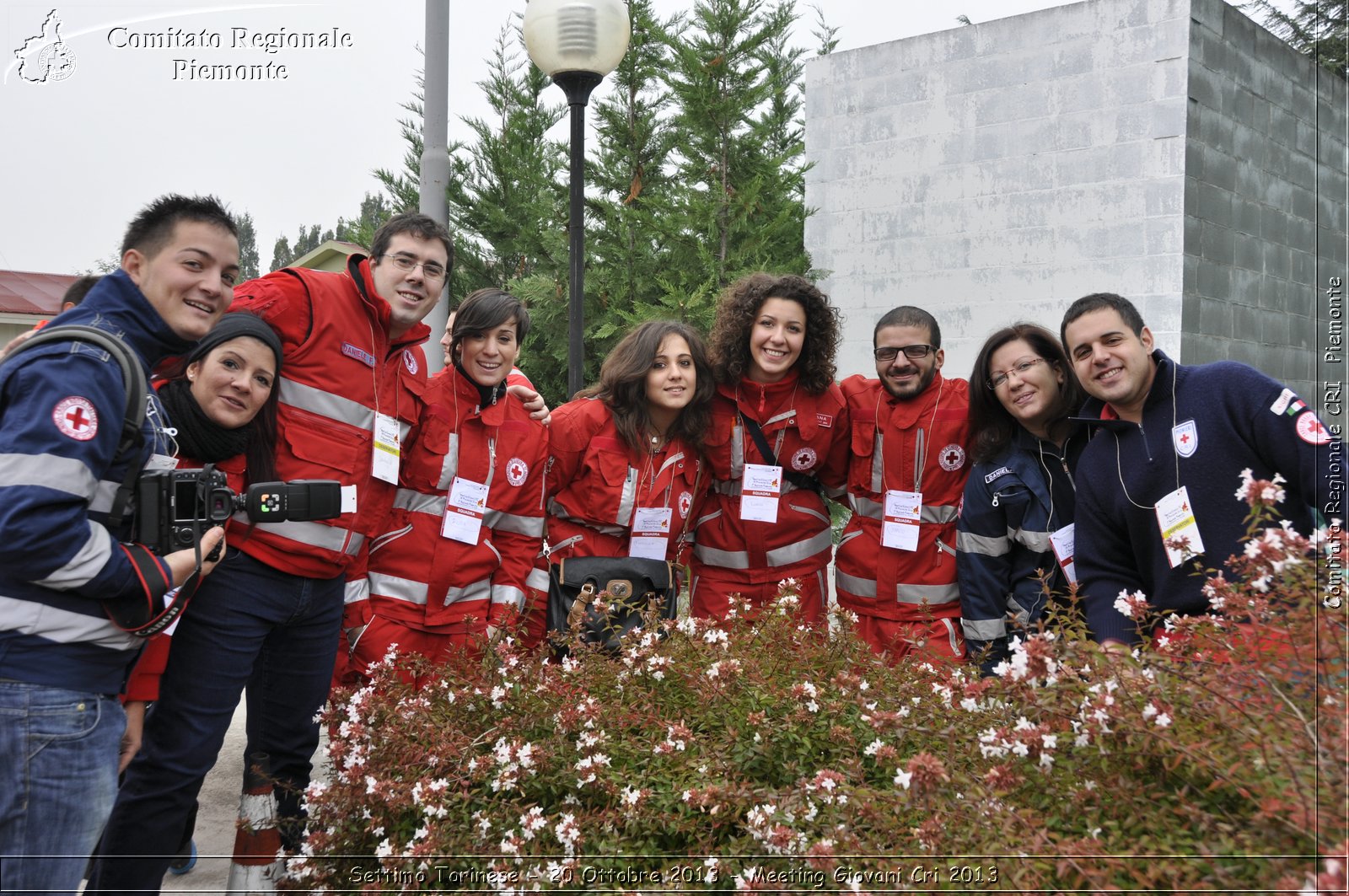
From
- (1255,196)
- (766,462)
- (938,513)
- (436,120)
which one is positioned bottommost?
(938,513)

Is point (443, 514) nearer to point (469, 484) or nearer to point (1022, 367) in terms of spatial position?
point (469, 484)

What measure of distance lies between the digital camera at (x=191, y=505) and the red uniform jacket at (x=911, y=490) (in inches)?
98.6

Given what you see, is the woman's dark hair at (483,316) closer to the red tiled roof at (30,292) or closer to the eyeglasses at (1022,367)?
the eyeglasses at (1022,367)

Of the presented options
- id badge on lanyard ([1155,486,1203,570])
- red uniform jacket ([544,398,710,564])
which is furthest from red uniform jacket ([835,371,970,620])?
id badge on lanyard ([1155,486,1203,570])

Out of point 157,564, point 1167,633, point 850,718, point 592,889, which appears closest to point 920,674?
point 850,718

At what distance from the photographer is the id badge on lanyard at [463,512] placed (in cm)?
382

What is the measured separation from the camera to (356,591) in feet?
12.2

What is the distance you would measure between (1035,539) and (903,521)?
586 mm

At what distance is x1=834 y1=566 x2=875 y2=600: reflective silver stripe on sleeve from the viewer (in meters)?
4.24

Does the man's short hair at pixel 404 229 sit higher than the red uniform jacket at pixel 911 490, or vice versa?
the man's short hair at pixel 404 229

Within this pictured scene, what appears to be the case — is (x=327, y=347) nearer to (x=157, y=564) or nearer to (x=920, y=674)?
(x=157, y=564)

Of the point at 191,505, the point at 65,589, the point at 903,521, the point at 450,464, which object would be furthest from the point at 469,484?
→ the point at 903,521

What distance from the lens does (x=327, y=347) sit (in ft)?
10.8

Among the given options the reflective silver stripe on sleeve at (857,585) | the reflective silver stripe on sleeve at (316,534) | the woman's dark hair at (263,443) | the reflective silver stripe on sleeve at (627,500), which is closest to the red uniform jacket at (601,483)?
the reflective silver stripe on sleeve at (627,500)
